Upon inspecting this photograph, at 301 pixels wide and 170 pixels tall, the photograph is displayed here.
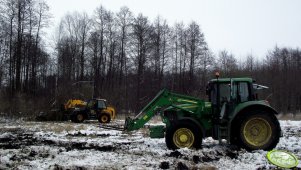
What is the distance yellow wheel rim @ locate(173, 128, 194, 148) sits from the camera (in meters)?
10.4

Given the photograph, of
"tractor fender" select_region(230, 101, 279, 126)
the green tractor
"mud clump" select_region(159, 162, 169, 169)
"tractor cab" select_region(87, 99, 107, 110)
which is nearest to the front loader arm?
the green tractor

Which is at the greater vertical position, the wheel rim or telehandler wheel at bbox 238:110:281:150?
telehandler wheel at bbox 238:110:281:150

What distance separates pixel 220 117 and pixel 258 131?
1192 mm

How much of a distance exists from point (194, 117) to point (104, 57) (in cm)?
3703

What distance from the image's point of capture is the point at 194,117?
11.0 meters

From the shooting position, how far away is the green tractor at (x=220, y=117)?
1014cm

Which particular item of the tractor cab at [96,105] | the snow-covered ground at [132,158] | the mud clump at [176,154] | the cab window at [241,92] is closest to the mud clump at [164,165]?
the snow-covered ground at [132,158]

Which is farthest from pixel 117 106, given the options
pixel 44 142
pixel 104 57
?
pixel 44 142

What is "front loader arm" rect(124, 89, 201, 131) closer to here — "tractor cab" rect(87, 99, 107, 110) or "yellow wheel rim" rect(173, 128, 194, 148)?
"yellow wheel rim" rect(173, 128, 194, 148)

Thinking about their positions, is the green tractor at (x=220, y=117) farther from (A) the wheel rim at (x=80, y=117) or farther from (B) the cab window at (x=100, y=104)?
(B) the cab window at (x=100, y=104)

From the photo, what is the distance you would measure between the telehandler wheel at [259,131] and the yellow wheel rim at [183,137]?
144 cm

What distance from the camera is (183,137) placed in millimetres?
10445

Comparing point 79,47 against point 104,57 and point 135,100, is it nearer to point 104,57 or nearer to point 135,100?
point 104,57

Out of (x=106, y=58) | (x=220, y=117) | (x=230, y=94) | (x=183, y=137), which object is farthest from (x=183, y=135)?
(x=106, y=58)
